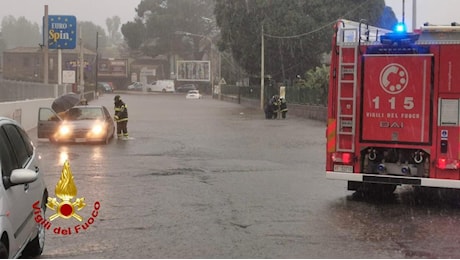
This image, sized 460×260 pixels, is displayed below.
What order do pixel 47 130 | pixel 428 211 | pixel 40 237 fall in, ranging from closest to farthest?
pixel 40 237
pixel 428 211
pixel 47 130

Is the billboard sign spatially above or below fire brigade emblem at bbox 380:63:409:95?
above

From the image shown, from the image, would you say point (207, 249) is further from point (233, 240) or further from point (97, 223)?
point (97, 223)

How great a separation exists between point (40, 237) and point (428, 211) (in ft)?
19.3

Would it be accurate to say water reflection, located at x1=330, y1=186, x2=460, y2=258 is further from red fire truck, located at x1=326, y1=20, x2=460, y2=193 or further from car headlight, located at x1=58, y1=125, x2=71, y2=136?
car headlight, located at x1=58, y1=125, x2=71, y2=136

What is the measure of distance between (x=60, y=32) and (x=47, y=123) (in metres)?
18.7

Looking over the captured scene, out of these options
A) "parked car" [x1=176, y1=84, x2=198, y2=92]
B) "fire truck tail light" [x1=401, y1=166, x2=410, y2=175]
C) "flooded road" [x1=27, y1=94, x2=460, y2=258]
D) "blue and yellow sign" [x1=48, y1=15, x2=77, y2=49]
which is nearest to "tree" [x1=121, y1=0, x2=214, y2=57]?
"parked car" [x1=176, y1=84, x2=198, y2=92]

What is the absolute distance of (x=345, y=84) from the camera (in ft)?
→ 32.8

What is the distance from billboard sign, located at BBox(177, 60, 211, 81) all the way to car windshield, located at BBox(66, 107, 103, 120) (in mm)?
82018

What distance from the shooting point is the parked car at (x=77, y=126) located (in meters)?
20.9

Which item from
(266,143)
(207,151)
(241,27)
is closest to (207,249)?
(207,151)

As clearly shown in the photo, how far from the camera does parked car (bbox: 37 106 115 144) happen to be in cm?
2092

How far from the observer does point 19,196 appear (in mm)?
5457

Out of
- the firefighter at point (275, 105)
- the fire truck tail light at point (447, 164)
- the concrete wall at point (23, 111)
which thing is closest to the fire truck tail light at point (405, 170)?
the fire truck tail light at point (447, 164)

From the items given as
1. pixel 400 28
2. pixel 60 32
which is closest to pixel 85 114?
pixel 400 28
